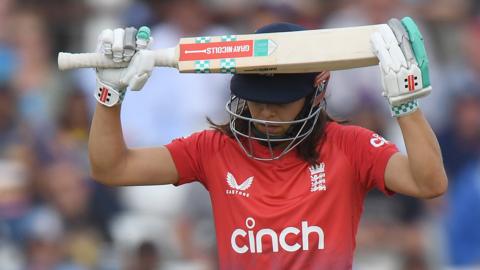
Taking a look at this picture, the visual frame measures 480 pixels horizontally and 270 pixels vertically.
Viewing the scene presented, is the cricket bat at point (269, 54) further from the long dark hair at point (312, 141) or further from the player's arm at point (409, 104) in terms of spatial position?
the long dark hair at point (312, 141)

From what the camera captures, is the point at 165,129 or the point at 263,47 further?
the point at 165,129

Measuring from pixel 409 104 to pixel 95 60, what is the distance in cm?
112

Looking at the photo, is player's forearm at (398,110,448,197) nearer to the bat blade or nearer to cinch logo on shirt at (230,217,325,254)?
the bat blade

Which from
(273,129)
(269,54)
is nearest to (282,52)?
(269,54)

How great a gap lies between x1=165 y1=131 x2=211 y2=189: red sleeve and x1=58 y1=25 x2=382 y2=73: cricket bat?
0.41 m

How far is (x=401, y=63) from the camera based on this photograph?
4387 millimetres

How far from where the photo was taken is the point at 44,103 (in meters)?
9.23

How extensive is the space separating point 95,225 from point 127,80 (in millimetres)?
→ 3781

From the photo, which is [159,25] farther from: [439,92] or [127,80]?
[127,80]

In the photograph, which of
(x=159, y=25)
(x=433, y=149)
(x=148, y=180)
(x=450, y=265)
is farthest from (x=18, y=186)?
(x=433, y=149)

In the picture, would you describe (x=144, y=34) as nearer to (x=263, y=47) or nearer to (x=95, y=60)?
(x=95, y=60)

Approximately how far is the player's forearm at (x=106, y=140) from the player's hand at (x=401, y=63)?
101cm

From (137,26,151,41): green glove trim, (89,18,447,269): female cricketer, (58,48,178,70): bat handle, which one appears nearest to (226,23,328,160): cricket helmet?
(89,18,447,269): female cricketer

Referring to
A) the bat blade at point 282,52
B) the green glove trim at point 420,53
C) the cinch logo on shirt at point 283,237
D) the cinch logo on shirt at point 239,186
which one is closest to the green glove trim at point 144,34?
the bat blade at point 282,52
